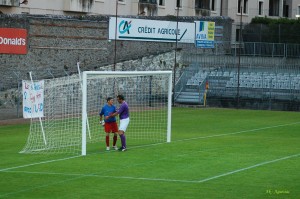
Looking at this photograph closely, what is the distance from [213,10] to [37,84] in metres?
53.6

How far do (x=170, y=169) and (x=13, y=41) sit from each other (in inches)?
1101

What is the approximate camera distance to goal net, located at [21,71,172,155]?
2975cm

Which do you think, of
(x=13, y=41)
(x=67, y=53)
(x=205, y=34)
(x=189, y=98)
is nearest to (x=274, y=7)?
(x=205, y=34)

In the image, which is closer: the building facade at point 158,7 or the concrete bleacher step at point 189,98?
the concrete bleacher step at point 189,98

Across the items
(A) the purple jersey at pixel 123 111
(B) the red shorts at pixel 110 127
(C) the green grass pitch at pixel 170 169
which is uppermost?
(A) the purple jersey at pixel 123 111

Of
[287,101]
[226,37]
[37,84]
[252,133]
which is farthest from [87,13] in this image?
[37,84]

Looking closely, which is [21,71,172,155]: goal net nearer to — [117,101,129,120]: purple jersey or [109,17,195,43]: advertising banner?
[117,101,129,120]: purple jersey

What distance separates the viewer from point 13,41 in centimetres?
4966

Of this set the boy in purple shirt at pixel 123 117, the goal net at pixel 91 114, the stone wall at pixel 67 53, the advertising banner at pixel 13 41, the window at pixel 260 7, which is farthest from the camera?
the window at pixel 260 7

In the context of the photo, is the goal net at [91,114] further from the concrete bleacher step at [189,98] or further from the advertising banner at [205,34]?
the advertising banner at [205,34]

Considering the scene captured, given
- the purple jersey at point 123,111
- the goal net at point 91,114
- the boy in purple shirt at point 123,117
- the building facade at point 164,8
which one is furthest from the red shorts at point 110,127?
the building facade at point 164,8

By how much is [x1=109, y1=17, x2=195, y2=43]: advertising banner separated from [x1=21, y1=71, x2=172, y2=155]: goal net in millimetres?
7252

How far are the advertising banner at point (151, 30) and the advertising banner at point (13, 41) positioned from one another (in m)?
7.56

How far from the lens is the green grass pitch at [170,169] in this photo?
19.6 meters
